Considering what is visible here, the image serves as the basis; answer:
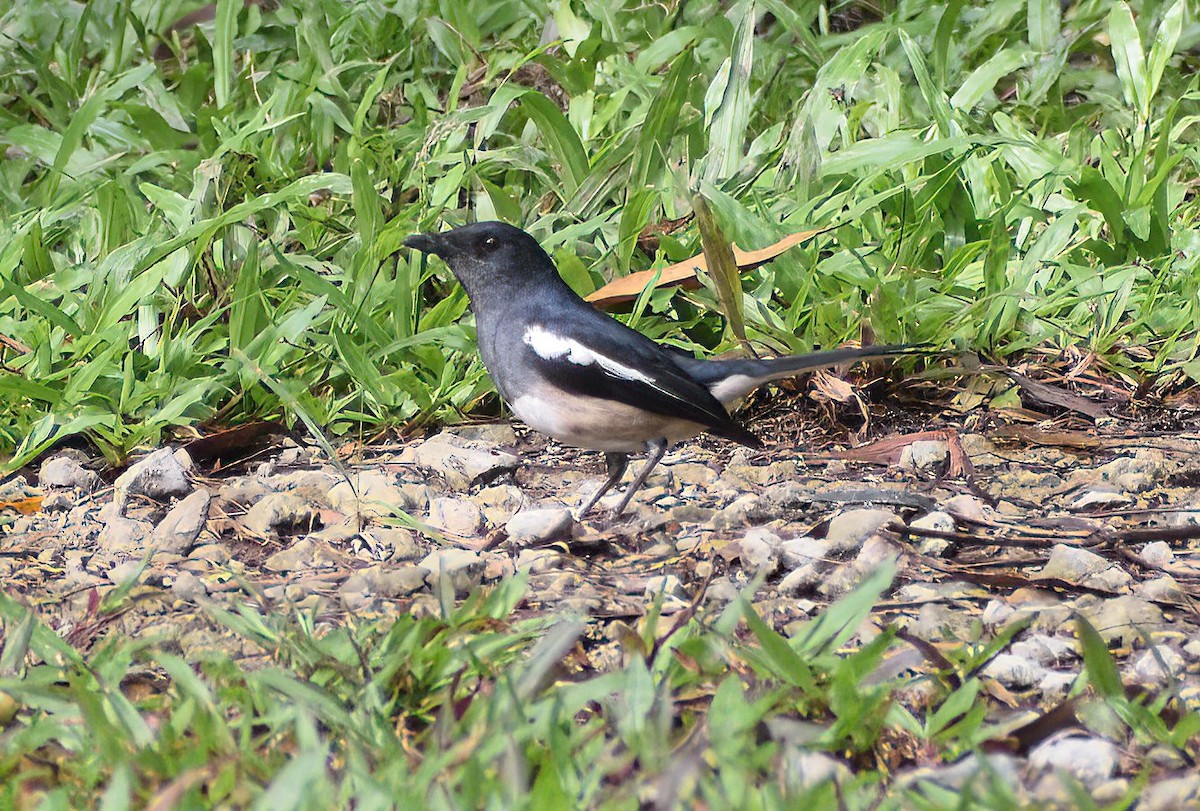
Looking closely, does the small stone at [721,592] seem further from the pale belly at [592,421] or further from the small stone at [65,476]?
the small stone at [65,476]

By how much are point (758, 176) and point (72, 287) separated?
2.59 metres

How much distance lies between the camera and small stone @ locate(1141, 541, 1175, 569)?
3209 millimetres

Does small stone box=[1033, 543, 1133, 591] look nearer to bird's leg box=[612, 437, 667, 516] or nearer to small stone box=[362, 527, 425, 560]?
bird's leg box=[612, 437, 667, 516]

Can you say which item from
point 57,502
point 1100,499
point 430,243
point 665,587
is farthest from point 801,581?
point 57,502

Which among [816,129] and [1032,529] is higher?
[816,129]

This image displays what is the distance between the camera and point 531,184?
5.63 metres

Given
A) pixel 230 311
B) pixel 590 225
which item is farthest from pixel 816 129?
pixel 230 311

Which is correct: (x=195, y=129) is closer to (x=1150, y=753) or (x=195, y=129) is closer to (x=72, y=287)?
(x=72, y=287)

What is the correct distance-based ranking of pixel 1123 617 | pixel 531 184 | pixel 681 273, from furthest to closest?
pixel 531 184
pixel 681 273
pixel 1123 617

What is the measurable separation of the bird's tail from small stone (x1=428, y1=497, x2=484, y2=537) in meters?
0.78

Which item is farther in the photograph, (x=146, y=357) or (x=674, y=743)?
(x=146, y=357)

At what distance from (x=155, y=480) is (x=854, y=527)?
1951 millimetres

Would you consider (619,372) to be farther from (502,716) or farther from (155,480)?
(502,716)

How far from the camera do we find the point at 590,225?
4980mm
